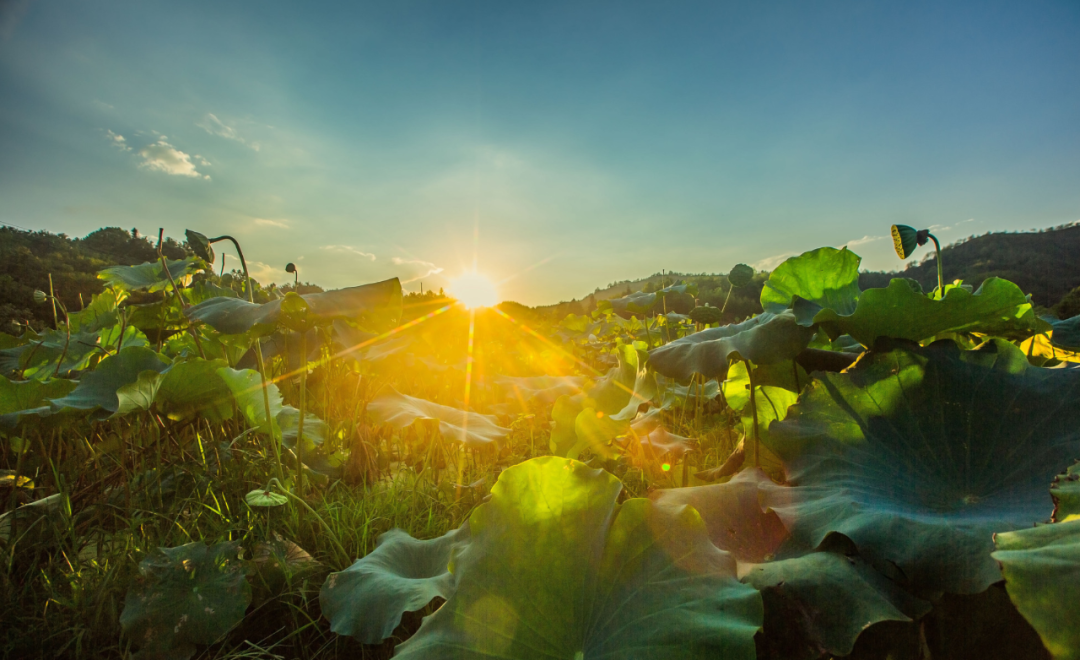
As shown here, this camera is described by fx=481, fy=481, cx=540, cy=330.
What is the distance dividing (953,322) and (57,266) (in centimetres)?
925

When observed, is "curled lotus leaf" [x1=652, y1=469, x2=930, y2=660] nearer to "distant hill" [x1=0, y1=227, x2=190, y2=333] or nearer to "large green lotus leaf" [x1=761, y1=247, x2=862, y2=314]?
"large green lotus leaf" [x1=761, y1=247, x2=862, y2=314]

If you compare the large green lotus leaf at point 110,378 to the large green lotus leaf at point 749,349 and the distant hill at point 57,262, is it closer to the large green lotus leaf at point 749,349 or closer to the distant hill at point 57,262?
the large green lotus leaf at point 749,349

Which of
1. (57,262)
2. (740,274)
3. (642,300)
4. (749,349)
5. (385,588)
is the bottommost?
(385,588)

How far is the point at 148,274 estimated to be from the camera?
2.34 metres

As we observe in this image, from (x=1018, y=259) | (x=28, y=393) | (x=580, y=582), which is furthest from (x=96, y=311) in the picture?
(x=1018, y=259)

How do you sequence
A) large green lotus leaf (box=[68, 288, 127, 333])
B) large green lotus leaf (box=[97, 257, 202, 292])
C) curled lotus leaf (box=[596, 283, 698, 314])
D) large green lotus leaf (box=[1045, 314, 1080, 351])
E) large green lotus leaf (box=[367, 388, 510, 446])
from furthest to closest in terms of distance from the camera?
large green lotus leaf (box=[68, 288, 127, 333]) → curled lotus leaf (box=[596, 283, 698, 314]) → large green lotus leaf (box=[97, 257, 202, 292]) → large green lotus leaf (box=[367, 388, 510, 446]) → large green lotus leaf (box=[1045, 314, 1080, 351])

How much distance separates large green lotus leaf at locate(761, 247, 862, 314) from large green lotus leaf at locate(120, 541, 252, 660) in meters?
1.44

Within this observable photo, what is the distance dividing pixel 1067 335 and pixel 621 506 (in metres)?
1.40

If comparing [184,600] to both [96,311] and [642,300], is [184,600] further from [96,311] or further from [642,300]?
[96,311]

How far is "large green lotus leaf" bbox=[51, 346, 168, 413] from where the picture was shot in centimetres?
140

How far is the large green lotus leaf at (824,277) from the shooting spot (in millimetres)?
1064

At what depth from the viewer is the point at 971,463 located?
0.73 metres

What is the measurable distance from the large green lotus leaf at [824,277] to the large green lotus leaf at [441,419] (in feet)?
3.15

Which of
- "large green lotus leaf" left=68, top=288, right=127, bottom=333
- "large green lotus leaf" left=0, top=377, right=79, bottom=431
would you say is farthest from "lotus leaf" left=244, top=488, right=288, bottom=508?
"large green lotus leaf" left=68, top=288, right=127, bottom=333
